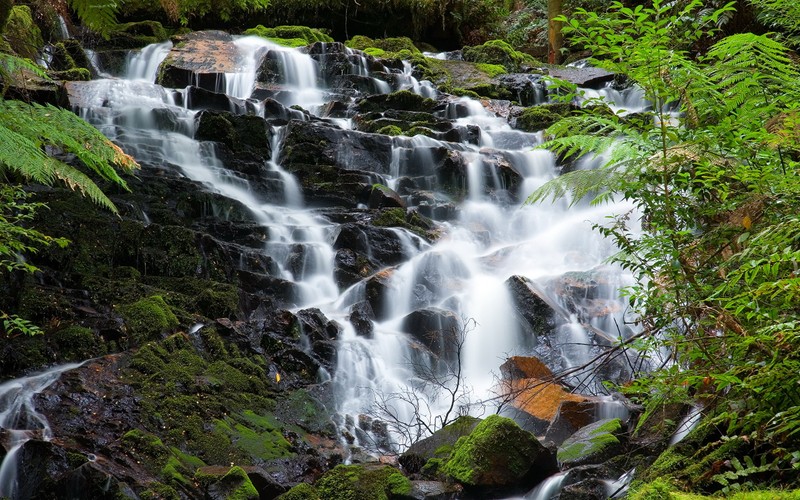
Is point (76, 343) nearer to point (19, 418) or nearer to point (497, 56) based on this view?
point (19, 418)

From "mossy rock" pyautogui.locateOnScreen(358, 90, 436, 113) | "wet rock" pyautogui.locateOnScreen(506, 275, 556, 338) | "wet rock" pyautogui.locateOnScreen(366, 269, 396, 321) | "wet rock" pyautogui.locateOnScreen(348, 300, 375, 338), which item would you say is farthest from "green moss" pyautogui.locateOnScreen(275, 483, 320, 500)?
"mossy rock" pyautogui.locateOnScreen(358, 90, 436, 113)

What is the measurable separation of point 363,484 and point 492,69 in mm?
14783

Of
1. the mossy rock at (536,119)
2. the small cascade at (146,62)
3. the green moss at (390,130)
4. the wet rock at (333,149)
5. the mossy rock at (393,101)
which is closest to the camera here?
the wet rock at (333,149)

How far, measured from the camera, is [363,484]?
4488 millimetres

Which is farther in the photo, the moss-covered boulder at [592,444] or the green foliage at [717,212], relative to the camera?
the moss-covered boulder at [592,444]

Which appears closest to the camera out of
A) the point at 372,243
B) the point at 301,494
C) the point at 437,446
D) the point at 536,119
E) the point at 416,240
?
the point at 301,494

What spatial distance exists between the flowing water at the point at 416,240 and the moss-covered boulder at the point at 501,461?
4.58 feet

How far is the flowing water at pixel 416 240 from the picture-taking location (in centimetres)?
745

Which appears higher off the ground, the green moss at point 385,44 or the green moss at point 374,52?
the green moss at point 385,44

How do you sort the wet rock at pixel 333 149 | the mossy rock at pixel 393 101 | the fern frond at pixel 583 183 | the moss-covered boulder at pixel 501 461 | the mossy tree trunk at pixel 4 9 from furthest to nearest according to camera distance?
the mossy rock at pixel 393 101, the wet rock at pixel 333 149, the moss-covered boulder at pixel 501 461, the mossy tree trunk at pixel 4 9, the fern frond at pixel 583 183

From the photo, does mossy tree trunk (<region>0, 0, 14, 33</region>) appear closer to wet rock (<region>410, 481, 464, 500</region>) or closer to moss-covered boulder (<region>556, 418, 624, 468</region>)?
wet rock (<region>410, 481, 464, 500</region>)

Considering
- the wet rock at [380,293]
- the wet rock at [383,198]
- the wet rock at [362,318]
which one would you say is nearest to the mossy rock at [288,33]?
the wet rock at [383,198]

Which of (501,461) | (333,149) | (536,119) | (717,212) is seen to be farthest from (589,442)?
(536,119)

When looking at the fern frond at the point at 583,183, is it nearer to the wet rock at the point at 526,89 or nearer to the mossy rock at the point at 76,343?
the mossy rock at the point at 76,343
